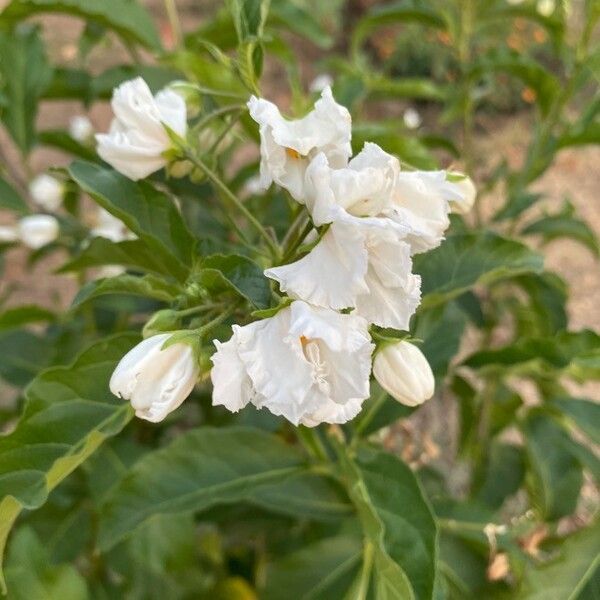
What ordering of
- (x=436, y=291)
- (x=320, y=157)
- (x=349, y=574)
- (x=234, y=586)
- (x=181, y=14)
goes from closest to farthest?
(x=320, y=157) < (x=436, y=291) < (x=349, y=574) < (x=234, y=586) < (x=181, y=14)

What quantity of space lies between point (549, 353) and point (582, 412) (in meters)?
0.13

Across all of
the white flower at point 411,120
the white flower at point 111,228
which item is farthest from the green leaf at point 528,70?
the white flower at point 111,228

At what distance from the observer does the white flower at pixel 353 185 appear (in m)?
0.39

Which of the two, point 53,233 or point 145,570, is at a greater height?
point 53,233

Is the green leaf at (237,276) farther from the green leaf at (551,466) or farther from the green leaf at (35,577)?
the green leaf at (551,466)

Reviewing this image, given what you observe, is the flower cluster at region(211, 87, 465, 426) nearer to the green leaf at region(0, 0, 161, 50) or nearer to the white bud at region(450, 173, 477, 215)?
the white bud at region(450, 173, 477, 215)

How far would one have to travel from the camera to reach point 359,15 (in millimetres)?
3096

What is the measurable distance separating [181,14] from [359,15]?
708 mm

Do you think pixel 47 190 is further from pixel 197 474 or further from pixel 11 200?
pixel 197 474

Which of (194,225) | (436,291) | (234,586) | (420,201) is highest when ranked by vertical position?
(420,201)

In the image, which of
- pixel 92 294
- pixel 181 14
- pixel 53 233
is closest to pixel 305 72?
pixel 181 14

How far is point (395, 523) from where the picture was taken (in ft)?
1.67

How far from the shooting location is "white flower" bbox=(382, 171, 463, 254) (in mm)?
423

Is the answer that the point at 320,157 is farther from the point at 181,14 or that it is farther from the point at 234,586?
the point at 181,14
